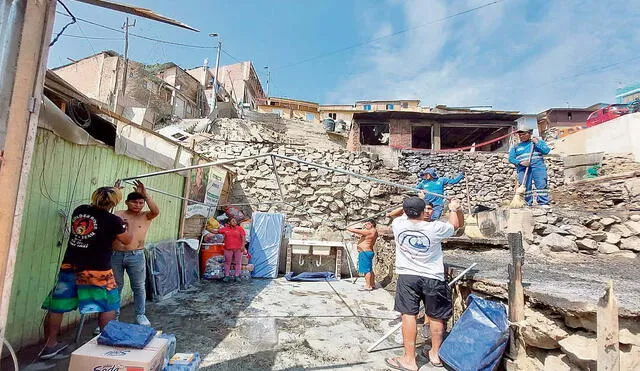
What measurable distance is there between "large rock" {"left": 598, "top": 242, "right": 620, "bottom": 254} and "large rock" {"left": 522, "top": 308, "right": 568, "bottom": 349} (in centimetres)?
315

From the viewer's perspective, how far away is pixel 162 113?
61.4ft

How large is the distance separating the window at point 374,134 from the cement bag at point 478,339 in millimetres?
13737

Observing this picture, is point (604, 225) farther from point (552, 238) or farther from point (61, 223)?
point (61, 223)

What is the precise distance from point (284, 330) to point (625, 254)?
197 inches

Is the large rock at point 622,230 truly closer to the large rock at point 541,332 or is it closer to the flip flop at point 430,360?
the large rock at point 541,332

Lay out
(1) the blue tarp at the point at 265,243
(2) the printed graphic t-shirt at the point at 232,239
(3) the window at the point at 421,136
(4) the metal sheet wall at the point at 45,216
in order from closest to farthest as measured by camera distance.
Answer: (4) the metal sheet wall at the point at 45,216
(2) the printed graphic t-shirt at the point at 232,239
(1) the blue tarp at the point at 265,243
(3) the window at the point at 421,136

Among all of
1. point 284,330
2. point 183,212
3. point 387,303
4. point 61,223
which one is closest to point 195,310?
point 284,330

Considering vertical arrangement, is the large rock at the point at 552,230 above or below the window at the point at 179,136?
below

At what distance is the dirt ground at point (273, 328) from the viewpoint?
9.64ft

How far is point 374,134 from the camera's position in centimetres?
1780

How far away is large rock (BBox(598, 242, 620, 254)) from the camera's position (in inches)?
177

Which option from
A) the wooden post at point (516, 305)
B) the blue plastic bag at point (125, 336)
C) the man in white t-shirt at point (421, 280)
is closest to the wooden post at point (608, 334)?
the wooden post at point (516, 305)

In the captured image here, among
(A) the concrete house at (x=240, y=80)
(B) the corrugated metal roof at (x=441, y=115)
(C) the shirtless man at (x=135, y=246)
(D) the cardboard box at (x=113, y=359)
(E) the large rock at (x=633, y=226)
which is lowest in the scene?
(D) the cardboard box at (x=113, y=359)

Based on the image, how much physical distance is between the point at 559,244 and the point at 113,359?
559 centimetres
